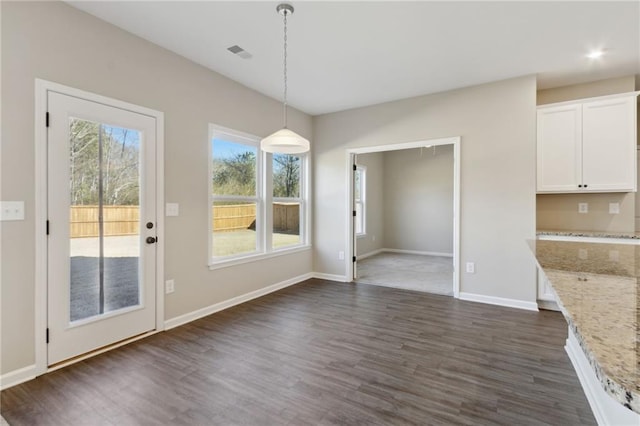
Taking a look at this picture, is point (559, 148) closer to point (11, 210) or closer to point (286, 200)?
point (286, 200)

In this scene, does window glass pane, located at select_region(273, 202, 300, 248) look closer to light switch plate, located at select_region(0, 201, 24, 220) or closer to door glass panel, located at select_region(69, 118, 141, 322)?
door glass panel, located at select_region(69, 118, 141, 322)

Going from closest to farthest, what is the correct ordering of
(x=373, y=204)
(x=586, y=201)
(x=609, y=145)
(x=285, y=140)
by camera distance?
(x=285, y=140) → (x=609, y=145) → (x=586, y=201) → (x=373, y=204)

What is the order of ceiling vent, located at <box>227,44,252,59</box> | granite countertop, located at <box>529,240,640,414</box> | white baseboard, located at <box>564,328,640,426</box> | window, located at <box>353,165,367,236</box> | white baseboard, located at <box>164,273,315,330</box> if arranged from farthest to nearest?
window, located at <box>353,165,367,236</box> < white baseboard, located at <box>164,273,315,330</box> < ceiling vent, located at <box>227,44,252,59</box> < white baseboard, located at <box>564,328,640,426</box> < granite countertop, located at <box>529,240,640,414</box>

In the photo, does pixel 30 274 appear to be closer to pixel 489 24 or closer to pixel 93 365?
pixel 93 365

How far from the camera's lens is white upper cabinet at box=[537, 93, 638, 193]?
3469 millimetres

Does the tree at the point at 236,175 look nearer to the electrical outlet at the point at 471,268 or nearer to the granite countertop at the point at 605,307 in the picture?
the electrical outlet at the point at 471,268

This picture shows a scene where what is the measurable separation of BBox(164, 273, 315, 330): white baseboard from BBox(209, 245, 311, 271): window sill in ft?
1.43

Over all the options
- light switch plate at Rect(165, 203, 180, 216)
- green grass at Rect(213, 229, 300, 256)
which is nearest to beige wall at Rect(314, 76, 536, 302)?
green grass at Rect(213, 229, 300, 256)

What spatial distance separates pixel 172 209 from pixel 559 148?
4.62 m

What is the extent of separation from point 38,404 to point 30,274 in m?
0.89

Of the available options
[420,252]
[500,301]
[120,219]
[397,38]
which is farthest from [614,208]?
[120,219]

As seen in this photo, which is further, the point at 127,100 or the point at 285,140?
the point at 127,100

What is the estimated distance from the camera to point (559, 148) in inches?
148

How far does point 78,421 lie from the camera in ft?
5.83
